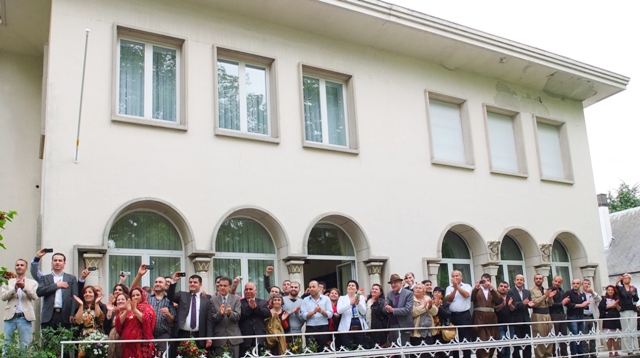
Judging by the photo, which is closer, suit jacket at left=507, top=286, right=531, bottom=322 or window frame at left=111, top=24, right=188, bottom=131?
window frame at left=111, top=24, right=188, bottom=131

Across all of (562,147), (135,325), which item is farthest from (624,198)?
(135,325)

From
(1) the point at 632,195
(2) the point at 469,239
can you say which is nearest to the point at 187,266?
(2) the point at 469,239

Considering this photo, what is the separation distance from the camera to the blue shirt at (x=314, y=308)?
10.7m

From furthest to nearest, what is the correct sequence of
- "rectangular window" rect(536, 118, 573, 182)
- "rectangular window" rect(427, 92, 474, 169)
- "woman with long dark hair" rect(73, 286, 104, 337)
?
"rectangular window" rect(536, 118, 573, 182) < "rectangular window" rect(427, 92, 474, 169) < "woman with long dark hair" rect(73, 286, 104, 337)

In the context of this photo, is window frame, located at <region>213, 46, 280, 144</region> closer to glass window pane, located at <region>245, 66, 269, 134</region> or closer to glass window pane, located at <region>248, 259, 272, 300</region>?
glass window pane, located at <region>245, 66, 269, 134</region>

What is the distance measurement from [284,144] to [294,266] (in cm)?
234

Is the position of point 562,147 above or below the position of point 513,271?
above

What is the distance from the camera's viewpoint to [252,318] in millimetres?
10016

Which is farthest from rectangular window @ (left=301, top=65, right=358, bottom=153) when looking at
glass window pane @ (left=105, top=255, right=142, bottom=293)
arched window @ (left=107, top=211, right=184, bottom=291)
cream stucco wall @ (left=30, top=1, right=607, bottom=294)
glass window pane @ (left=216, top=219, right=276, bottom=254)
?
glass window pane @ (left=105, top=255, right=142, bottom=293)

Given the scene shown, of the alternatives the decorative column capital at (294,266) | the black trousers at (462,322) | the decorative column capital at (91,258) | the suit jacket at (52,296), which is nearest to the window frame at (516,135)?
the black trousers at (462,322)

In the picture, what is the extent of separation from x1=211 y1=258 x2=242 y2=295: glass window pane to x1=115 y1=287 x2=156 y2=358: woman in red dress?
11.9 feet

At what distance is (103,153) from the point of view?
1135 centimetres

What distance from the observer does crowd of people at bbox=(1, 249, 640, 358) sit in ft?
30.4

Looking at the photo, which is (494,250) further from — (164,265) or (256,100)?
(164,265)
